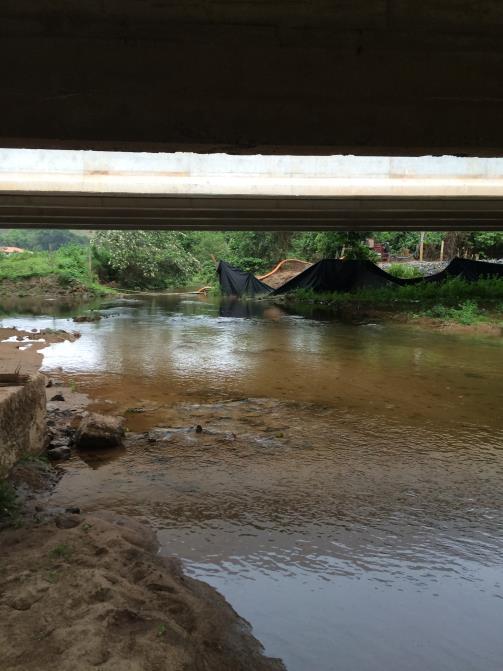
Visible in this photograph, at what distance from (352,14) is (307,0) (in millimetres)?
296

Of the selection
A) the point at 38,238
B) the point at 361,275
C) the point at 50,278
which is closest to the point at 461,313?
the point at 361,275

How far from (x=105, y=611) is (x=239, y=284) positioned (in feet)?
100

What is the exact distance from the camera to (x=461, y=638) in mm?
3068

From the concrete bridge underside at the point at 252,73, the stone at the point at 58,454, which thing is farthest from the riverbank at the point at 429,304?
the concrete bridge underside at the point at 252,73

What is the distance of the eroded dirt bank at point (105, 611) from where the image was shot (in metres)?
2.42

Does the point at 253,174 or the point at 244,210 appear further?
the point at 244,210

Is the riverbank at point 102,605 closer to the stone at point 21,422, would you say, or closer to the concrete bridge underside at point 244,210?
the stone at point 21,422

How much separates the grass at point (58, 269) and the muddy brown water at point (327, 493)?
27763 mm

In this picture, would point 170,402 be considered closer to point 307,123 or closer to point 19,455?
point 19,455

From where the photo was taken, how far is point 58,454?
5.56 meters

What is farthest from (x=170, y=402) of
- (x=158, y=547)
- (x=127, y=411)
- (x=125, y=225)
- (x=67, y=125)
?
(x=125, y=225)

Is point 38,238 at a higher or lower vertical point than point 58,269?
higher

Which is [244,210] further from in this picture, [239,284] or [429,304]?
[239,284]

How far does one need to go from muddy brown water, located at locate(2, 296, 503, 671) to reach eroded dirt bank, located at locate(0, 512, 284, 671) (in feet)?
1.07
